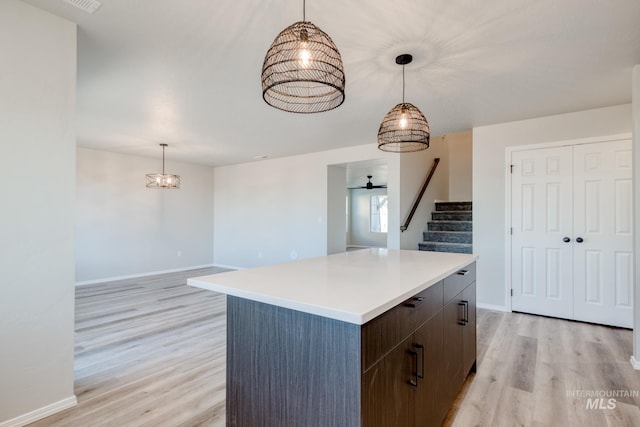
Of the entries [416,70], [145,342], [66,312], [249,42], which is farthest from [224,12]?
[145,342]

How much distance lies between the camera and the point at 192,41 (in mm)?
2229

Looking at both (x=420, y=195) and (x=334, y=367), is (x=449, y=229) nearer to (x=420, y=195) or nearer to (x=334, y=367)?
(x=420, y=195)

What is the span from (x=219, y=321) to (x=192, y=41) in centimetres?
285

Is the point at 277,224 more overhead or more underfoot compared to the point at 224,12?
more underfoot

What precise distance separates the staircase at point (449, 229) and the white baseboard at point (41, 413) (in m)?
4.70

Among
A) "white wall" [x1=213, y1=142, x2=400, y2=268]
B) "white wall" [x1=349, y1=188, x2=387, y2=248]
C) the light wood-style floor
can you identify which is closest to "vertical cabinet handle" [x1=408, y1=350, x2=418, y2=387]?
the light wood-style floor

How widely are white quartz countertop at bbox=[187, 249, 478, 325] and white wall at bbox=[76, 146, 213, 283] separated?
5139 millimetres

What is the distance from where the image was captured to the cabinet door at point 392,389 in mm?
1072

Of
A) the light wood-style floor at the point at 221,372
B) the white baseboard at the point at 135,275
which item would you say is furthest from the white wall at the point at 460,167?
the white baseboard at the point at 135,275

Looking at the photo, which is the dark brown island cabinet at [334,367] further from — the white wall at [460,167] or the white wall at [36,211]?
the white wall at [460,167]

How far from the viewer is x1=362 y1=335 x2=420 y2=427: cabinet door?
3.52 ft

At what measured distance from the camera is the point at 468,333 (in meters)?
2.27

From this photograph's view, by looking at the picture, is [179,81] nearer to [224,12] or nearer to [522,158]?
[224,12]

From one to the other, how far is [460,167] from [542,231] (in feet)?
11.0
